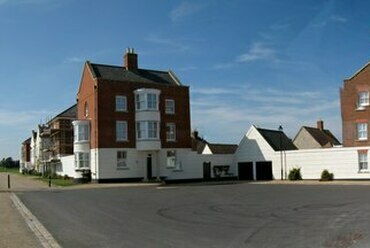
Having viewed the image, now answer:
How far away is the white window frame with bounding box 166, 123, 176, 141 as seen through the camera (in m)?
56.8

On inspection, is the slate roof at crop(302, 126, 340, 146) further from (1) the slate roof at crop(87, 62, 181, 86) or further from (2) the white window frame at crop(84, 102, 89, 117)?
(2) the white window frame at crop(84, 102, 89, 117)

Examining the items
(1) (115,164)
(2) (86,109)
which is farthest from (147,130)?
(2) (86,109)

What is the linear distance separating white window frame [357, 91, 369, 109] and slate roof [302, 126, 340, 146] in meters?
26.4

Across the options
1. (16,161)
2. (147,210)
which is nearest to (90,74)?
(147,210)

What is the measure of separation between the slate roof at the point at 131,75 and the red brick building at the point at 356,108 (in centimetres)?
1832

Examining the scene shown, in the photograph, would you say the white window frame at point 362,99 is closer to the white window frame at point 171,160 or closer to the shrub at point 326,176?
the shrub at point 326,176

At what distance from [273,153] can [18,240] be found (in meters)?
42.7

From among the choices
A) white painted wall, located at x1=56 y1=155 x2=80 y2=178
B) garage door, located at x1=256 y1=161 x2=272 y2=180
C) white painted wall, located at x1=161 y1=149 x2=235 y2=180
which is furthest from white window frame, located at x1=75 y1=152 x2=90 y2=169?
garage door, located at x1=256 y1=161 x2=272 y2=180

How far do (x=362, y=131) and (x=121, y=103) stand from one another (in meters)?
23.1

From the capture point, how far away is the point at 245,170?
57.5 meters

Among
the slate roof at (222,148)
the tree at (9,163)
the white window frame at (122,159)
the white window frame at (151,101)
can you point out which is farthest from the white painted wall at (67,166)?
the tree at (9,163)

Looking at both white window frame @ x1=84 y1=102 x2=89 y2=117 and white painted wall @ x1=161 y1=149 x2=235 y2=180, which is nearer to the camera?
white painted wall @ x1=161 y1=149 x2=235 y2=180

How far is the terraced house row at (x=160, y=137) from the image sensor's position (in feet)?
163

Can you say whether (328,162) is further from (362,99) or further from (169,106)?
(169,106)
